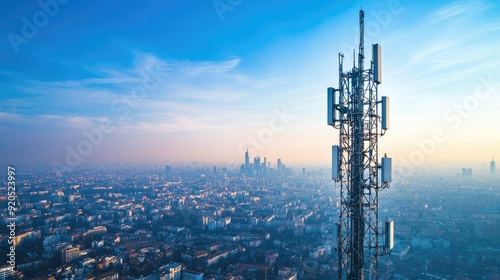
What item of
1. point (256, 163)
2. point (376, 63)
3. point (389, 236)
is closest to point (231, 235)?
point (389, 236)

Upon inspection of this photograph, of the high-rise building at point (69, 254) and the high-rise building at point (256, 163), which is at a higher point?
the high-rise building at point (256, 163)

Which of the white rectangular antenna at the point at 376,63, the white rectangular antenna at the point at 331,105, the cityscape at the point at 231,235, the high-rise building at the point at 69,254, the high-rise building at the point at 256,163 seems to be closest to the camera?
the white rectangular antenna at the point at 376,63

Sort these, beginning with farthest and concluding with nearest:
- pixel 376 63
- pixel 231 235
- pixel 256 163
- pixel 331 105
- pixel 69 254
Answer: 1. pixel 256 163
2. pixel 231 235
3. pixel 69 254
4. pixel 331 105
5. pixel 376 63

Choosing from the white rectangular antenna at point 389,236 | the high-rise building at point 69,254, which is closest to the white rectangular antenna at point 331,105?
the white rectangular antenna at point 389,236

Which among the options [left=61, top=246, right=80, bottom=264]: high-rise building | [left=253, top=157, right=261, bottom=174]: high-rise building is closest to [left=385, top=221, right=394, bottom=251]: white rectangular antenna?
[left=61, top=246, right=80, bottom=264]: high-rise building

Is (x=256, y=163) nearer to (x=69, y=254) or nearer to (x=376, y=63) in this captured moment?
(x=69, y=254)

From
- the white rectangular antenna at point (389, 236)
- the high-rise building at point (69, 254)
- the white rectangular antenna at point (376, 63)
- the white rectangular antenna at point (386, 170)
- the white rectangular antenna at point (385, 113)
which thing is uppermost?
the white rectangular antenna at point (376, 63)

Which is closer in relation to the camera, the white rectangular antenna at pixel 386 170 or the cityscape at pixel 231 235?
the white rectangular antenna at pixel 386 170

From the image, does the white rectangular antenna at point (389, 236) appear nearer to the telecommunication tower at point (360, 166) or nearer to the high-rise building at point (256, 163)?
the telecommunication tower at point (360, 166)

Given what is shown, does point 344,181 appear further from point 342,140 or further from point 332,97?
point 332,97
